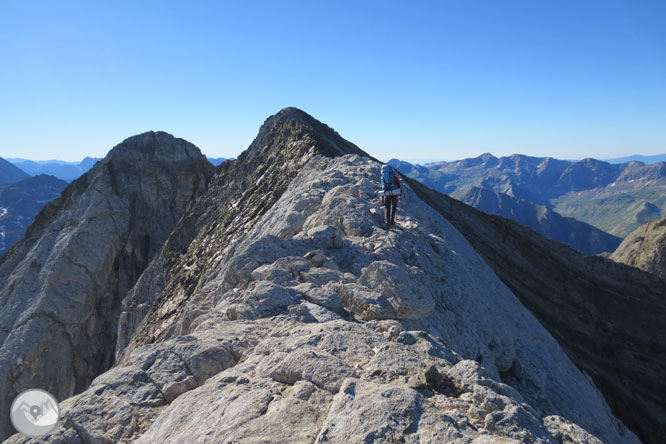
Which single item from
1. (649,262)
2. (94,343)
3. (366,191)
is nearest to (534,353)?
(366,191)

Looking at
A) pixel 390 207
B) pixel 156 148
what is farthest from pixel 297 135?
pixel 156 148

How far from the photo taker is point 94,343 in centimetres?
3066

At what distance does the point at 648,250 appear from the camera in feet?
197

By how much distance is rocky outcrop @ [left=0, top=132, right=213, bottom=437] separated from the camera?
90.0ft

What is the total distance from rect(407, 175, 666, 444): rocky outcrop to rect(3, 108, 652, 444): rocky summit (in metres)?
13.0

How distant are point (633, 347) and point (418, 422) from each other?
34.1 metres

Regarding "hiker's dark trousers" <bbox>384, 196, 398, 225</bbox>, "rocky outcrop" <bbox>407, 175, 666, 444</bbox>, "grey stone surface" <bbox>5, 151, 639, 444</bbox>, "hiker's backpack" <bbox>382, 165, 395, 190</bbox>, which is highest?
"hiker's backpack" <bbox>382, 165, 395, 190</bbox>

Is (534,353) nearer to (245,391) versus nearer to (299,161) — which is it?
(245,391)

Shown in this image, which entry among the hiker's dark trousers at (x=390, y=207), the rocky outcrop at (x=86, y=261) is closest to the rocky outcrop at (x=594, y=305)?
the hiker's dark trousers at (x=390, y=207)

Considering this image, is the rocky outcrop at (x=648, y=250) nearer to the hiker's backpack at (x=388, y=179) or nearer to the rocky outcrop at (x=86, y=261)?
the hiker's backpack at (x=388, y=179)

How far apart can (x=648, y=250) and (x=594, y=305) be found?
123ft

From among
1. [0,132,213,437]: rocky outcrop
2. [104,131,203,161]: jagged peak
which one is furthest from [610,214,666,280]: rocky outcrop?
[0,132,213,437]: rocky outcrop

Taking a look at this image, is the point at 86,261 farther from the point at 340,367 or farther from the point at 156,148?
the point at 340,367

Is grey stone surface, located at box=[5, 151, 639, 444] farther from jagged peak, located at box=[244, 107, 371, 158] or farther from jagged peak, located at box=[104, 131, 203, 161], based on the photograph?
jagged peak, located at box=[104, 131, 203, 161]
